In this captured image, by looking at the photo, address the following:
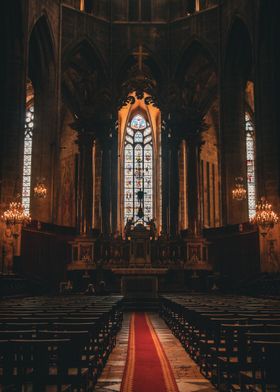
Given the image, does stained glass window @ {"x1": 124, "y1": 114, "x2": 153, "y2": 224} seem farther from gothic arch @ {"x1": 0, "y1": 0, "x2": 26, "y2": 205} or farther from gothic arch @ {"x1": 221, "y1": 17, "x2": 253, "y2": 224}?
gothic arch @ {"x1": 0, "y1": 0, "x2": 26, "y2": 205}

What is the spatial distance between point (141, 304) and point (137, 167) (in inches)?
744

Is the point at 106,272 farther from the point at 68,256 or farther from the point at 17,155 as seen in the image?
the point at 17,155

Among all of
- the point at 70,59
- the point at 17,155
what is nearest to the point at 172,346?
the point at 17,155

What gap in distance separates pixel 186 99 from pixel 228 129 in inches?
127

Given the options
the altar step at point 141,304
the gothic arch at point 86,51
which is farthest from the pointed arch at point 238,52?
the altar step at point 141,304

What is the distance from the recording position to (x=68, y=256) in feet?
95.3

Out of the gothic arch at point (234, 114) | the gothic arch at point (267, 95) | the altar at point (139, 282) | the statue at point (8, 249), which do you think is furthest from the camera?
the gothic arch at point (234, 114)

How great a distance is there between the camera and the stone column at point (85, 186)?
94.9ft

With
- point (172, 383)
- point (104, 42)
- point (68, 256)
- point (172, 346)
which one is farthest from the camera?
point (104, 42)

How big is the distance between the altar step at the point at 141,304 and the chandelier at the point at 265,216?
18.2 ft

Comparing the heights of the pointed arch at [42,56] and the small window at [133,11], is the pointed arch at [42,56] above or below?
below

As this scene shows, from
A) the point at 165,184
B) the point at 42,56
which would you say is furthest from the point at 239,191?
the point at 42,56

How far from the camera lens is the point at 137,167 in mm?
41438

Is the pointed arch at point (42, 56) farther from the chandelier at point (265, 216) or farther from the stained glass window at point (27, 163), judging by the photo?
the chandelier at point (265, 216)
